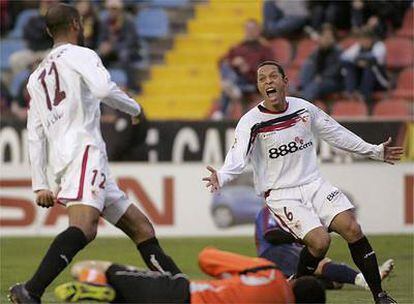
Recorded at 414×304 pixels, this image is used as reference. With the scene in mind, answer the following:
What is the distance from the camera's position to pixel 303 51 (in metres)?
19.5

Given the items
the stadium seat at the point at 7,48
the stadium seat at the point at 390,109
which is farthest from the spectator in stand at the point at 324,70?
the stadium seat at the point at 7,48

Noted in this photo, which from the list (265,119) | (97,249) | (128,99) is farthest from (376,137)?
(128,99)

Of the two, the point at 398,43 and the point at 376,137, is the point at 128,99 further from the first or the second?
the point at 398,43

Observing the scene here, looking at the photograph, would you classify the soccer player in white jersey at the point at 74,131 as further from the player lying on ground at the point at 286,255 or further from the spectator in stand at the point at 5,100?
the spectator in stand at the point at 5,100

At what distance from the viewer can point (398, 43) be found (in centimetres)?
1897

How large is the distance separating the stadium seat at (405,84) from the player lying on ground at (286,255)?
8.78 m

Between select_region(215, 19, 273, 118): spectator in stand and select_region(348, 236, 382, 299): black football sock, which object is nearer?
select_region(348, 236, 382, 299): black football sock

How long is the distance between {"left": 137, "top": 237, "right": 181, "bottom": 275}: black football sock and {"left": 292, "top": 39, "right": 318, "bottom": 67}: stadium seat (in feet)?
37.3

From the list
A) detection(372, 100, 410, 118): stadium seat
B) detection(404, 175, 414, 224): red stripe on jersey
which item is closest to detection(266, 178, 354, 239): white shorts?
detection(404, 175, 414, 224): red stripe on jersey

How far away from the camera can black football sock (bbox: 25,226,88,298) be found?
754cm

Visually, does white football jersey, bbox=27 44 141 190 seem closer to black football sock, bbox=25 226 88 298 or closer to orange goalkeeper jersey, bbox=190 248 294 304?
black football sock, bbox=25 226 88 298

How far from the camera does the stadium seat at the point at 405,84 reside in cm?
1853

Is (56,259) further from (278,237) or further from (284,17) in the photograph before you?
(284,17)

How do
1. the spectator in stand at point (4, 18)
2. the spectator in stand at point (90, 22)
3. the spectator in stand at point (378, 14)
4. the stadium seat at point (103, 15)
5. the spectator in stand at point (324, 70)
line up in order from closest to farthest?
the spectator in stand at point (324, 70)
the spectator in stand at point (378, 14)
the spectator in stand at point (90, 22)
the stadium seat at point (103, 15)
the spectator in stand at point (4, 18)
